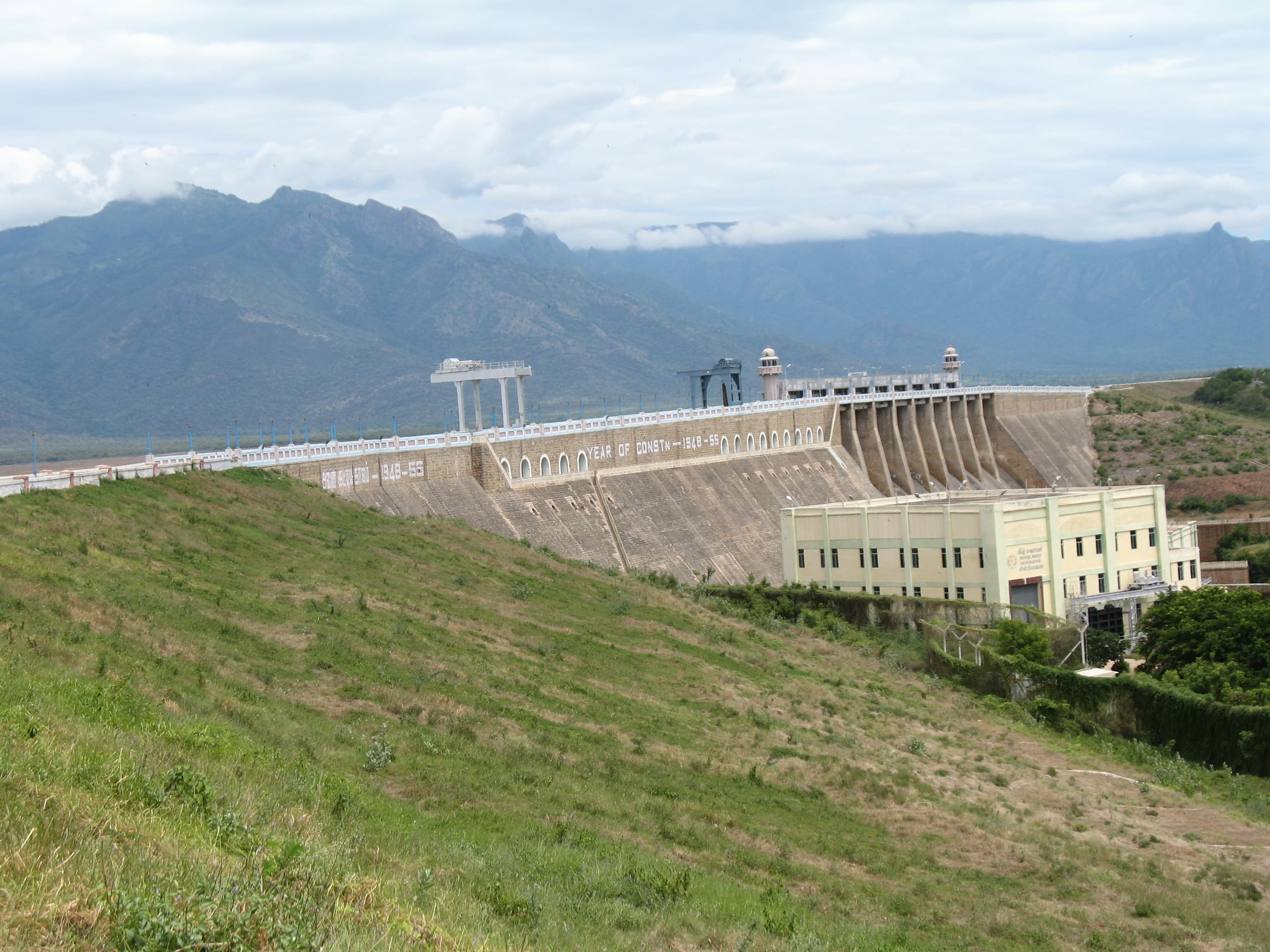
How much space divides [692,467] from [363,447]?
2538 cm

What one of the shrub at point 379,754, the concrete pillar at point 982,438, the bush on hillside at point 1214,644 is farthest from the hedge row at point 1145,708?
the concrete pillar at point 982,438

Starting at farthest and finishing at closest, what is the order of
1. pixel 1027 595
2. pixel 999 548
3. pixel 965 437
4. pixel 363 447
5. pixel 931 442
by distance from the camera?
pixel 965 437 → pixel 931 442 → pixel 363 447 → pixel 1027 595 → pixel 999 548

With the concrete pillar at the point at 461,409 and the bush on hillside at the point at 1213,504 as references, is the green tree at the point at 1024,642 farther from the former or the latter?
the bush on hillside at the point at 1213,504

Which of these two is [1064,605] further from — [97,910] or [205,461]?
[97,910]

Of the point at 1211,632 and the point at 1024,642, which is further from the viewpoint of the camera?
the point at 1024,642

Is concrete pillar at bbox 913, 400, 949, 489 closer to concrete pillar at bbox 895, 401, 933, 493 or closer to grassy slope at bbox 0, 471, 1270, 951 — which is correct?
concrete pillar at bbox 895, 401, 933, 493

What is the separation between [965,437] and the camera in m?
103

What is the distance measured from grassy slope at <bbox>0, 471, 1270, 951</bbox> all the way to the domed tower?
74798 millimetres

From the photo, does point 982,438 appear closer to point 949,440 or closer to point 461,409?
point 949,440

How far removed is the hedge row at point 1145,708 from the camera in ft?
95.9

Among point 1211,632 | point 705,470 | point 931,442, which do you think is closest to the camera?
point 1211,632

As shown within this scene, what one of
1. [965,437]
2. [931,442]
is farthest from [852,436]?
[965,437]

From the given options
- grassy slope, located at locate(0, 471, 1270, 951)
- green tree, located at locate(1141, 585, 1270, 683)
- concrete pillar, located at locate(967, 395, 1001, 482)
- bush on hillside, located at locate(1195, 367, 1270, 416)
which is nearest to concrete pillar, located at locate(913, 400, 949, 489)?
concrete pillar, located at locate(967, 395, 1001, 482)

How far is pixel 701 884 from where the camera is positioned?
45.0 ft
